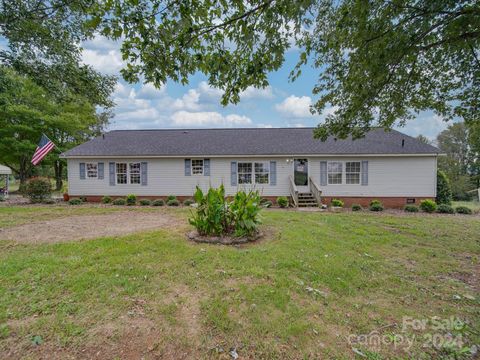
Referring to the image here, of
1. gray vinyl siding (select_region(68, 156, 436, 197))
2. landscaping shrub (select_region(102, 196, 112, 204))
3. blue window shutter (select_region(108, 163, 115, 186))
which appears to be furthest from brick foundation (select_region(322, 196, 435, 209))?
blue window shutter (select_region(108, 163, 115, 186))

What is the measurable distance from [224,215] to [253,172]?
794 cm

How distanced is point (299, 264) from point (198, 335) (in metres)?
2.35

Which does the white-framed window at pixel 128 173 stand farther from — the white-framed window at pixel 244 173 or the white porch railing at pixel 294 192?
the white porch railing at pixel 294 192

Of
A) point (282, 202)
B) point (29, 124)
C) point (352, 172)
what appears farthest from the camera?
point (29, 124)

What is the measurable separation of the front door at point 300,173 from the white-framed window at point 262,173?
154 cm

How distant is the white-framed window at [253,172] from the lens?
44.3 ft

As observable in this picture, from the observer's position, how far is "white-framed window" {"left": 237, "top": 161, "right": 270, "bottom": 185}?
13.5 meters

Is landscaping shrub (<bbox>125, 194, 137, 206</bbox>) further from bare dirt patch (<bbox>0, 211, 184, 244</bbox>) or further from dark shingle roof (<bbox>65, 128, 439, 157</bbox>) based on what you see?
bare dirt patch (<bbox>0, 211, 184, 244</bbox>)

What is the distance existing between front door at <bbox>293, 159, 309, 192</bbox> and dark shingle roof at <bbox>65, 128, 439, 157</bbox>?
60 cm

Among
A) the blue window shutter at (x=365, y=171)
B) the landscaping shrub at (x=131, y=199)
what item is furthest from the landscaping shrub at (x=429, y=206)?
the landscaping shrub at (x=131, y=199)

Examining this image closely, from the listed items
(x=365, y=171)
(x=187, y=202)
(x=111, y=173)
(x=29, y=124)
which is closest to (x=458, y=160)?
(x=365, y=171)

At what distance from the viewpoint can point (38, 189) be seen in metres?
12.7

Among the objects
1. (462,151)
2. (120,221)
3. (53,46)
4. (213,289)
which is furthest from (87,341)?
(462,151)

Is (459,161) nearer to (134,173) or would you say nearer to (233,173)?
(233,173)
